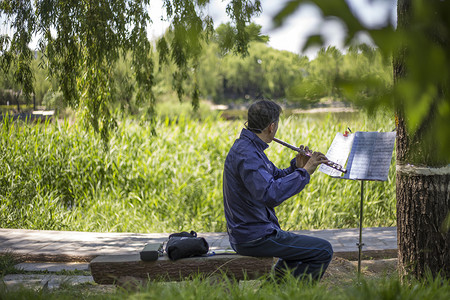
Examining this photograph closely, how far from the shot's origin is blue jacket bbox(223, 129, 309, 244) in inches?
123

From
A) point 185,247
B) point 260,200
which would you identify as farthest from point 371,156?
point 185,247

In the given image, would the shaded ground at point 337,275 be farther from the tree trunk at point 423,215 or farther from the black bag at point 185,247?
the black bag at point 185,247

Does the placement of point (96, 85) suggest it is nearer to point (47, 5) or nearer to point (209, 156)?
point (47, 5)

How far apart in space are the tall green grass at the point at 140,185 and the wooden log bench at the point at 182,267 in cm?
330

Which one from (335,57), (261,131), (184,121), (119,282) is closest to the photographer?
(335,57)

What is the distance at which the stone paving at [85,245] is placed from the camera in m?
4.99

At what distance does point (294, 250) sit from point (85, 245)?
9.71ft

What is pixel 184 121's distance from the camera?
9.26m

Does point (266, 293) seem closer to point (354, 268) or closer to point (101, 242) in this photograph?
point (354, 268)

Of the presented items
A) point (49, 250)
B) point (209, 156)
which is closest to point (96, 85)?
point (49, 250)

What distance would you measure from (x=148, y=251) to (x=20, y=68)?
10.5 feet

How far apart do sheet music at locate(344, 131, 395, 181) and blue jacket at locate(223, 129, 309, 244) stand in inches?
23.7

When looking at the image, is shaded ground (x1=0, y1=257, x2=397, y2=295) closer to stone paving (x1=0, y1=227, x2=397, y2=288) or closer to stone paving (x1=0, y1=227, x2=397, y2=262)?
stone paving (x1=0, y1=227, x2=397, y2=288)

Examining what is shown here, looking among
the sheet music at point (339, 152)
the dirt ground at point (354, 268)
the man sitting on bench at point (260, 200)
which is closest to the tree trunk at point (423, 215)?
the sheet music at point (339, 152)
